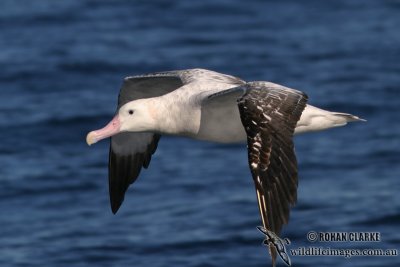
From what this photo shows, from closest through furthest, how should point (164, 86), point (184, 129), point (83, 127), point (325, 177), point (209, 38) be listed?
point (184, 129) < point (164, 86) < point (325, 177) < point (83, 127) < point (209, 38)

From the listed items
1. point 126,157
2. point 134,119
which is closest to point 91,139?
point 134,119

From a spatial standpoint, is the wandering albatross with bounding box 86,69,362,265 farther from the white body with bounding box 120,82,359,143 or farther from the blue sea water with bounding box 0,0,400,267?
the blue sea water with bounding box 0,0,400,267

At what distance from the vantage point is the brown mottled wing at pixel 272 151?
1152 cm

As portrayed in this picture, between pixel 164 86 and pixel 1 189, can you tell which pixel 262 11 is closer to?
pixel 1 189

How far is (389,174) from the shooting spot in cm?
1961

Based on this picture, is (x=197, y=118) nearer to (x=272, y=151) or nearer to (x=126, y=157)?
(x=272, y=151)

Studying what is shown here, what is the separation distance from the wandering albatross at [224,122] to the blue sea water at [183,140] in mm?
1887

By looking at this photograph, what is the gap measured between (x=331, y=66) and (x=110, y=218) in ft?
23.1

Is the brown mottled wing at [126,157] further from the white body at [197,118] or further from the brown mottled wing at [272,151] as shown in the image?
the brown mottled wing at [272,151]

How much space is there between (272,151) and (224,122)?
1.41 meters

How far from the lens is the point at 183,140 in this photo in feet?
69.2

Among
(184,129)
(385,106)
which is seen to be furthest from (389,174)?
(184,129)

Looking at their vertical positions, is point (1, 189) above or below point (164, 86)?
below

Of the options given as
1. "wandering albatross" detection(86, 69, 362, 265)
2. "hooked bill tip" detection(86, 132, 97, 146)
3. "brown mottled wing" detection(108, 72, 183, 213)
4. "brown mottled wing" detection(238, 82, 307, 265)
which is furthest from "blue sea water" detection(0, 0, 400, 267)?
"brown mottled wing" detection(238, 82, 307, 265)
